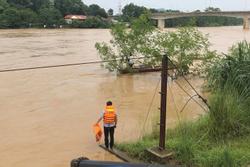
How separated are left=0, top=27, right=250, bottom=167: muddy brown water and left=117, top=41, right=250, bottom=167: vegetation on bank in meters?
1.17

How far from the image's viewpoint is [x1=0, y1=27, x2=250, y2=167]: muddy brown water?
10.0m

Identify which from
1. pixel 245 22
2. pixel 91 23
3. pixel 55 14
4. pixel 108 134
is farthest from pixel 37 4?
pixel 108 134

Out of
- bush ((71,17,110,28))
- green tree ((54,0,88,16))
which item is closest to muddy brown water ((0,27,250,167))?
bush ((71,17,110,28))

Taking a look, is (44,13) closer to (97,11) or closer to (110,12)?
(97,11)

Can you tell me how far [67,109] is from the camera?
48.9 feet

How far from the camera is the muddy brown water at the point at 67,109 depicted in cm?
1002

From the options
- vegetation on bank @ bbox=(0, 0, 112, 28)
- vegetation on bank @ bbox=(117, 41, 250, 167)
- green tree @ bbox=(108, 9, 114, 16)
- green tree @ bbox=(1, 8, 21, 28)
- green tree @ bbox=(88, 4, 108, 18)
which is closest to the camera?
vegetation on bank @ bbox=(117, 41, 250, 167)

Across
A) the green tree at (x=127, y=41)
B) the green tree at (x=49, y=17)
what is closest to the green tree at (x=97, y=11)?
the green tree at (x=49, y=17)

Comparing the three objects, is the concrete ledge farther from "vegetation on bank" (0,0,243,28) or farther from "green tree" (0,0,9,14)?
"green tree" (0,0,9,14)

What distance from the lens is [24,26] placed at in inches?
3164

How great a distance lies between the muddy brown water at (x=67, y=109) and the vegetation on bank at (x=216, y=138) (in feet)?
3.84

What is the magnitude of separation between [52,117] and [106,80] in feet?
27.5

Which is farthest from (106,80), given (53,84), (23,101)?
(23,101)

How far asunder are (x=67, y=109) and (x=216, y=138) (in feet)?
23.1
